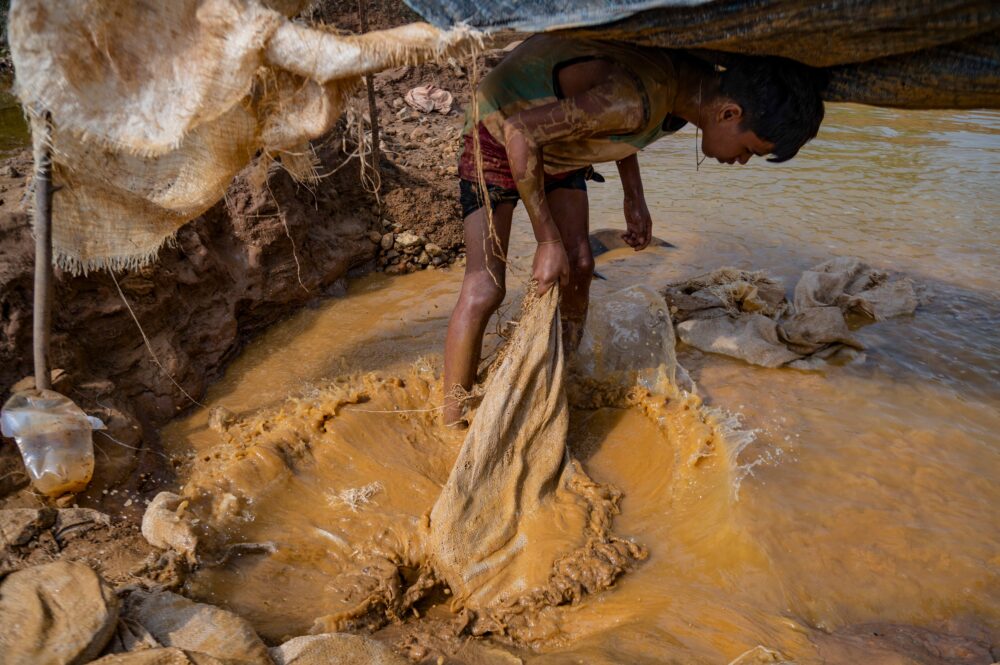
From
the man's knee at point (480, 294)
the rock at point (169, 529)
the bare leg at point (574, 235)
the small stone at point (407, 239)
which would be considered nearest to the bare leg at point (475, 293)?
the man's knee at point (480, 294)

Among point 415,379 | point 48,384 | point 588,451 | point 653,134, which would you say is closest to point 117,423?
point 48,384

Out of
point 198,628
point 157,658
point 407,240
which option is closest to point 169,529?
point 198,628

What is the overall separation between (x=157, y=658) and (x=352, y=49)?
1.44m

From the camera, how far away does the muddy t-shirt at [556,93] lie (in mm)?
Result: 2180

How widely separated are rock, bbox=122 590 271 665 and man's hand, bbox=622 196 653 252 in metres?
2.35

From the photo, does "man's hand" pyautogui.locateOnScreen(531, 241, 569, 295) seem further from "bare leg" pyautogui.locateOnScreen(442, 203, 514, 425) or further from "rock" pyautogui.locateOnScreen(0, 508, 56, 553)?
"rock" pyautogui.locateOnScreen(0, 508, 56, 553)

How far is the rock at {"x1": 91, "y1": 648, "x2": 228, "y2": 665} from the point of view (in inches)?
51.8

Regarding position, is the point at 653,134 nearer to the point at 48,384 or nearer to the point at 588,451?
the point at 588,451

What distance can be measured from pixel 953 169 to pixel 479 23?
7.18 meters

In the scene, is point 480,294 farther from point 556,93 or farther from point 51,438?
point 51,438

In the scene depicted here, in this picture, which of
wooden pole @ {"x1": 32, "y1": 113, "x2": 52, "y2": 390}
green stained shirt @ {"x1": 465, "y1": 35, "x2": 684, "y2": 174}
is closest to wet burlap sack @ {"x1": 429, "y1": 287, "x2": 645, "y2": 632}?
green stained shirt @ {"x1": 465, "y1": 35, "x2": 684, "y2": 174}

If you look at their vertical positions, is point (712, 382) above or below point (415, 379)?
below

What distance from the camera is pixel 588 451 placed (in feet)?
9.53

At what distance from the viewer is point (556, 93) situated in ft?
7.43
